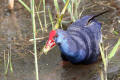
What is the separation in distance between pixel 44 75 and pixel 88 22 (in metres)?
0.93

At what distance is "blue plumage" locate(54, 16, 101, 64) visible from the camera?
134 inches

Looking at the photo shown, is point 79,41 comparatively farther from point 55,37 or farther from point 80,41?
point 55,37

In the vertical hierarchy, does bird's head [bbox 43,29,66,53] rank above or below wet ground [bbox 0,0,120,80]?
above

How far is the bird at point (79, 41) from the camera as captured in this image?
3.38 m

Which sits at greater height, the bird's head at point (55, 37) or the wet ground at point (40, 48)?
the bird's head at point (55, 37)

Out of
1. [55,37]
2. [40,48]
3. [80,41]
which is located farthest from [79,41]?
[40,48]

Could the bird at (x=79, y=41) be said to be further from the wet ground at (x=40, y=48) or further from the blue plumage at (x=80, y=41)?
the wet ground at (x=40, y=48)

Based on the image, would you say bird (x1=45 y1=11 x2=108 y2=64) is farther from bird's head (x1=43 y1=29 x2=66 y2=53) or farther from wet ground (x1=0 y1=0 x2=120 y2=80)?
wet ground (x1=0 y1=0 x2=120 y2=80)

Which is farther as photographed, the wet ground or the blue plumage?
the wet ground

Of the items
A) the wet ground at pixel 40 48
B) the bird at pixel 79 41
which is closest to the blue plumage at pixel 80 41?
the bird at pixel 79 41

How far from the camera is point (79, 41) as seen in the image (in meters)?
3.57

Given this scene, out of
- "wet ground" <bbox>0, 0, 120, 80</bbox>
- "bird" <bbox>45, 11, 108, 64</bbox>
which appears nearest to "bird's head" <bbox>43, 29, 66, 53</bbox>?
"bird" <bbox>45, 11, 108, 64</bbox>

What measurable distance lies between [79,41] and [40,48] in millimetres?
827

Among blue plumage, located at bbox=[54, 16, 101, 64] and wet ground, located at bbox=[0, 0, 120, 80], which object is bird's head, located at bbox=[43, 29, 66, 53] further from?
wet ground, located at bbox=[0, 0, 120, 80]
